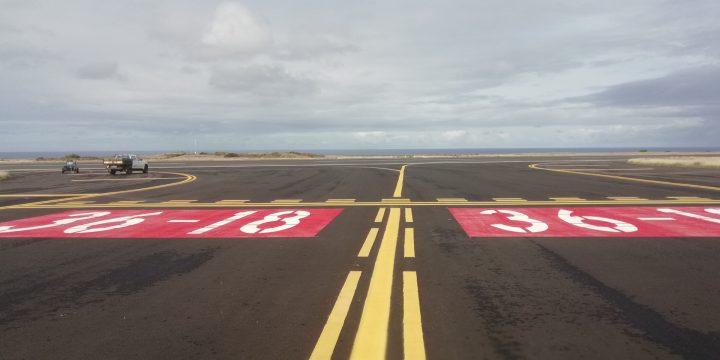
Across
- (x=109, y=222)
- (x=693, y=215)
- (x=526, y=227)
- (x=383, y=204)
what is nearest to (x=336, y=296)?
(x=526, y=227)

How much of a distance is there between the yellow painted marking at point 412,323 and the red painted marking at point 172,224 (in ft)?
12.5

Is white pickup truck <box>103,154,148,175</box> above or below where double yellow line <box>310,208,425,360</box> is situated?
above

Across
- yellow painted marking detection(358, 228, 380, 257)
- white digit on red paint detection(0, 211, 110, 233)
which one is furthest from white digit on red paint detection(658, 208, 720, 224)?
white digit on red paint detection(0, 211, 110, 233)

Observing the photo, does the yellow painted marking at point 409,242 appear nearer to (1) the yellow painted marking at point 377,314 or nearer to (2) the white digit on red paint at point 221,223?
(1) the yellow painted marking at point 377,314

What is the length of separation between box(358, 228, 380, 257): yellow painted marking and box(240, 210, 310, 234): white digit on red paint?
1.89 meters

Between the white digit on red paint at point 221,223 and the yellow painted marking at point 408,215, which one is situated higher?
the yellow painted marking at point 408,215

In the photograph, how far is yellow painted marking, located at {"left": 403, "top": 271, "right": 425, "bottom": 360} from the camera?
3.53 meters

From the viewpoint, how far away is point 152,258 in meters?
6.81

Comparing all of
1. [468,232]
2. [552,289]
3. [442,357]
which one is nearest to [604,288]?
[552,289]

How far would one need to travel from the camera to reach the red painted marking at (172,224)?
347 inches

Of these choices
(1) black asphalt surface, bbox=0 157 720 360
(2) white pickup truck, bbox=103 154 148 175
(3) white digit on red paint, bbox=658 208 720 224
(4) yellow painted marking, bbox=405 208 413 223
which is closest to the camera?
(1) black asphalt surface, bbox=0 157 720 360

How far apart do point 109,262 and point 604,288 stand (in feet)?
21.6

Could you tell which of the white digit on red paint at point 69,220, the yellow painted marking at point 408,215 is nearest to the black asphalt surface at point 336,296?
the white digit on red paint at point 69,220

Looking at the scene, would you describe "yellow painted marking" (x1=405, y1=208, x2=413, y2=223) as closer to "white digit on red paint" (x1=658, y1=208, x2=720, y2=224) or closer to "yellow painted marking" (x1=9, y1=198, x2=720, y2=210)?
"yellow painted marking" (x1=9, y1=198, x2=720, y2=210)
